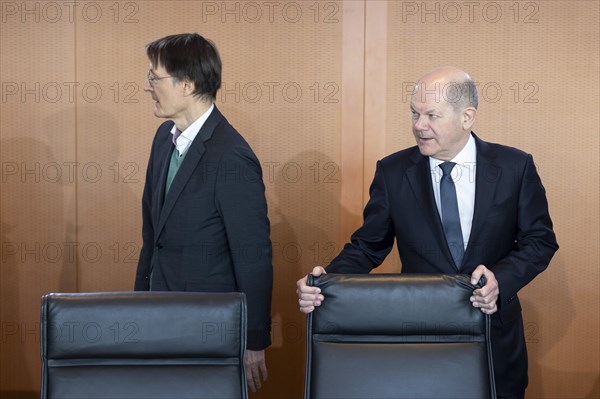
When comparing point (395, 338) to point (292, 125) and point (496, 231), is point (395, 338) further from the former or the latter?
point (292, 125)

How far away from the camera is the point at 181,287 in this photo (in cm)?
273

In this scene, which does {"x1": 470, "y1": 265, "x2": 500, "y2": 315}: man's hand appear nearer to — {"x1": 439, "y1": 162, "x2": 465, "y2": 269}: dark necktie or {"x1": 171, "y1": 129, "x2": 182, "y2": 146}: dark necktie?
{"x1": 439, "y1": 162, "x2": 465, "y2": 269}: dark necktie

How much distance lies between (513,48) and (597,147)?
0.59m

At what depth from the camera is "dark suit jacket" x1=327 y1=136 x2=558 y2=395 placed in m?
2.67

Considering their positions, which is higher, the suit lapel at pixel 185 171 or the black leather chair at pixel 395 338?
the suit lapel at pixel 185 171

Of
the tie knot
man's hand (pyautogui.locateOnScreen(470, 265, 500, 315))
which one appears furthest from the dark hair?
man's hand (pyautogui.locateOnScreen(470, 265, 500, 315))

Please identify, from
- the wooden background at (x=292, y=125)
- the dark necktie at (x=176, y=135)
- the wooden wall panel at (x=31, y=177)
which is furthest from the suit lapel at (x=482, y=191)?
the wooden wall panel at (x=31, y=177)

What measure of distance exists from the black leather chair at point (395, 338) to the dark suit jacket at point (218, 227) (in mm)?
529

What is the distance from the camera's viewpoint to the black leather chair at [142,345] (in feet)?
6.30

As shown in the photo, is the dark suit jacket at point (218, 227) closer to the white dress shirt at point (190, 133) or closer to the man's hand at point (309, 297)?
the white dress shirt at point (190, 133)

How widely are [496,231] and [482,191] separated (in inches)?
5.3

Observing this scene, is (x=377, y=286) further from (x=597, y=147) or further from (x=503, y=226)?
(x=597, y=147)

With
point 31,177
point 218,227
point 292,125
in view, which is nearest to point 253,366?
point 218,227

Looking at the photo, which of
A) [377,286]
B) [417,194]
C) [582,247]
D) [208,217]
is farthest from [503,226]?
[582,247]
